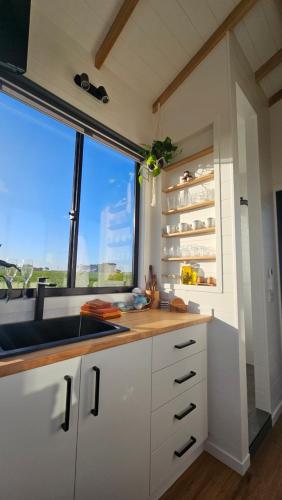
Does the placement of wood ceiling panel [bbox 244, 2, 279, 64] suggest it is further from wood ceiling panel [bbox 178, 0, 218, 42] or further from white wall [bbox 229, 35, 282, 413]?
wood ceiling panel [bbox 178, 0, 218, 42]

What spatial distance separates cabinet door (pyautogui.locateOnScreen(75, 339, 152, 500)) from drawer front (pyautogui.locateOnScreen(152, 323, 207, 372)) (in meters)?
0.07

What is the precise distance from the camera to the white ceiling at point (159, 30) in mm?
1618

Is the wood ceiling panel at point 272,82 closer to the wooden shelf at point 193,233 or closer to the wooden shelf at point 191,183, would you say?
the wooden shelf at point 191,183

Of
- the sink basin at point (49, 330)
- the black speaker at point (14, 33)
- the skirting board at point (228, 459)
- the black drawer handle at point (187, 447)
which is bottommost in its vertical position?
the skirting board at point (228, 459)

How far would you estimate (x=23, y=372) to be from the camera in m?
0.76

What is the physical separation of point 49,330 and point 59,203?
905 millimetres

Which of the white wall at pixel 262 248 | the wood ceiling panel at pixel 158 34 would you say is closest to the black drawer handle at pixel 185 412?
the white wall at pixel 262 248

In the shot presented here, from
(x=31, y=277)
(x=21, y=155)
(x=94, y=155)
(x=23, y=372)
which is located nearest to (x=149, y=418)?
(x=23, y=372)

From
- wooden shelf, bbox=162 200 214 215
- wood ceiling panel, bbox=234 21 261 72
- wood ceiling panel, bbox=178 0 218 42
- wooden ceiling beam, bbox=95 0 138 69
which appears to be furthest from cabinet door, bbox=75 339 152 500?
wood ceiling panel, bbox=234 21 261 72

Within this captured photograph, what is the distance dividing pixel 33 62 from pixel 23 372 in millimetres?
1861

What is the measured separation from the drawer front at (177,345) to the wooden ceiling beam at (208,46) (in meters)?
2.27

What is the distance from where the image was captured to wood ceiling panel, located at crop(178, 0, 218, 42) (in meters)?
1.69

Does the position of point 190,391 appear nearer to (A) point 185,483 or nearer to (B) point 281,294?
(A) point 185,483

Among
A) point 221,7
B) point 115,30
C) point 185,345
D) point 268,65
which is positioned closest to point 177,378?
point 185,345
